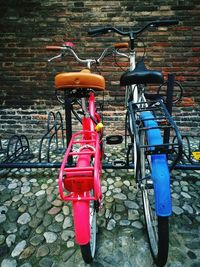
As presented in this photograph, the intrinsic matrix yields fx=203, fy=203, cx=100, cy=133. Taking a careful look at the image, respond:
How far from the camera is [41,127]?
14.5 ft

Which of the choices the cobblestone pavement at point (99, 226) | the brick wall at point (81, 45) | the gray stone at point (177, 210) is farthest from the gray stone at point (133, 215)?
the brick wall at point (81, 45)

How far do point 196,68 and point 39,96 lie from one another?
3236 millimetres

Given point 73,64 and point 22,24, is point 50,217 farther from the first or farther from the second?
point 22,24

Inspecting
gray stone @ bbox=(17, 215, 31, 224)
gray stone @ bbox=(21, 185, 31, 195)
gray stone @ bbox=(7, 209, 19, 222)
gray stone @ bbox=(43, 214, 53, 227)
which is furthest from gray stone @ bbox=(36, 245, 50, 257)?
gray stone @ bbox=(21, 185, 31, 195)

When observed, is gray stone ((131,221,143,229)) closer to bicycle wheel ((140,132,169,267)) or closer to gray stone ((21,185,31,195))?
bicycle wheel ((140,132,169,267))

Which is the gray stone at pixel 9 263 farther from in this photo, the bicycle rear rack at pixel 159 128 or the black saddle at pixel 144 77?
the black saddle at pixel 144 77

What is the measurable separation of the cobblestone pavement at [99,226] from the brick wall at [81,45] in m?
2.07

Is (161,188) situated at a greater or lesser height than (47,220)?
greater

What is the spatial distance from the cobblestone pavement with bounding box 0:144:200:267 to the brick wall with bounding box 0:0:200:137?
2.07 meters

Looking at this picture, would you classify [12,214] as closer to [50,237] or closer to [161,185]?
[50,237]

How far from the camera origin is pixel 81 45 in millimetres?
4047

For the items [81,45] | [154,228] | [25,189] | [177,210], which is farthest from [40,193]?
[81,45]

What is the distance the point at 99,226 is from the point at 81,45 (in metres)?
3.41

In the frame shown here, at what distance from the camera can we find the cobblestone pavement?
1.56 m
